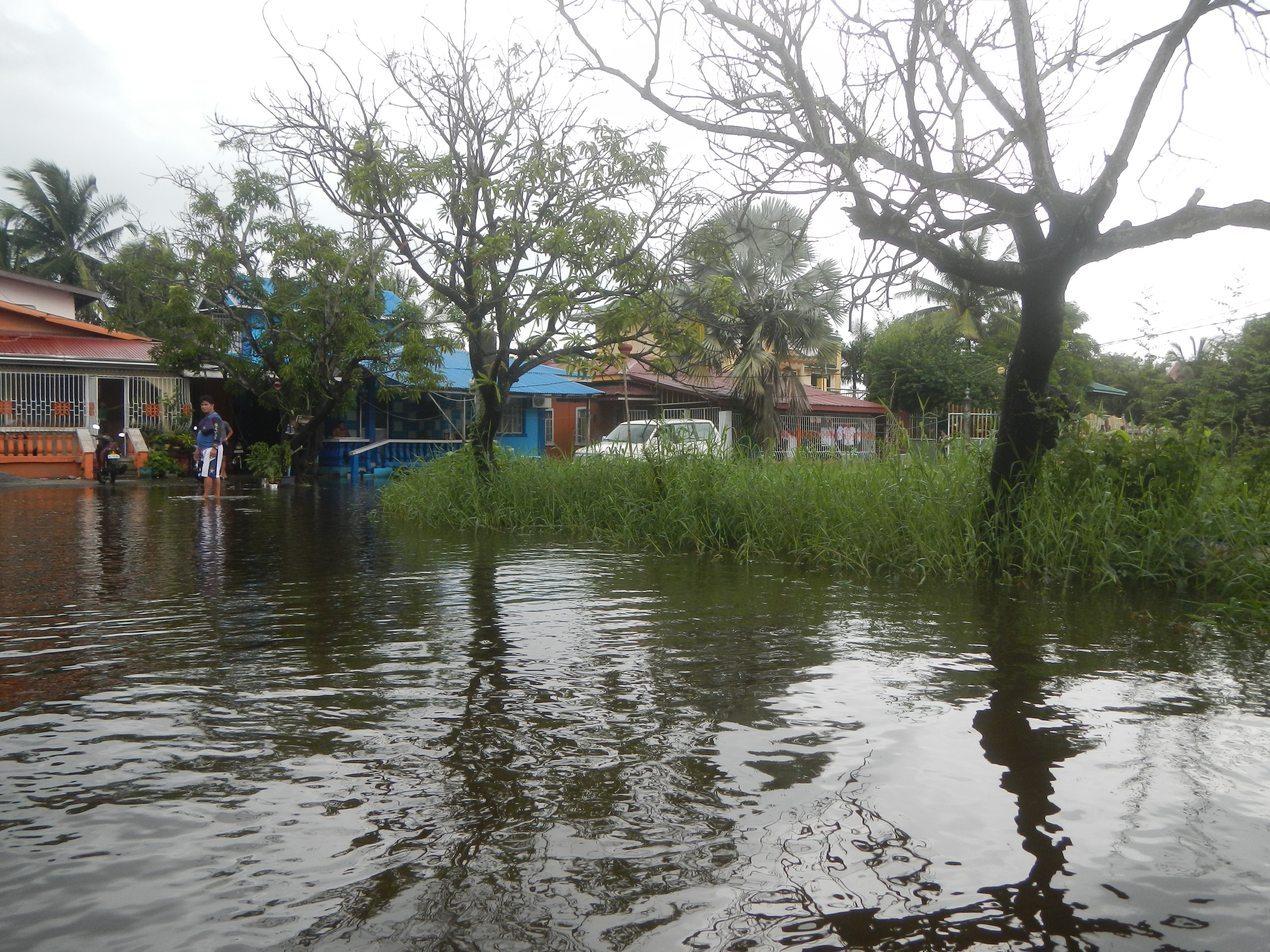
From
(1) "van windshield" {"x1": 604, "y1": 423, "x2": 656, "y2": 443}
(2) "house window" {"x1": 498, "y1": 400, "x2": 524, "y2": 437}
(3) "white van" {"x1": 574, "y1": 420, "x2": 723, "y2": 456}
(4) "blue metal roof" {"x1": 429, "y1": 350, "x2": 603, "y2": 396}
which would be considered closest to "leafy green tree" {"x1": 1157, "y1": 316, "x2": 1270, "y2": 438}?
(3) "white van" {"x1": 574, "y1": 420, "x2": 723, "y2": 456}

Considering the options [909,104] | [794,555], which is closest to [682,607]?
[794,555]

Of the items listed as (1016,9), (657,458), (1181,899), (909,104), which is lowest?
(1181,899)

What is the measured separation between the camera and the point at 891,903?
2297 mm

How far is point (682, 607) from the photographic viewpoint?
6.18 metres

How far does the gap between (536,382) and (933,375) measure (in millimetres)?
12807

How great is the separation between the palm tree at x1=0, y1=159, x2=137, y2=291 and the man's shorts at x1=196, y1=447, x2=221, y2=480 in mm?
24015

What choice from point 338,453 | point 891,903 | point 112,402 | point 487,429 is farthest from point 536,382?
point 891,903

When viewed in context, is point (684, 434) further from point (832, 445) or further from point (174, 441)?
point (174, 441)

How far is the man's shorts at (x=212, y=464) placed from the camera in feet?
56.8

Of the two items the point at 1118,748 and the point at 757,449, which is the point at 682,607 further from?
the point at 757,449

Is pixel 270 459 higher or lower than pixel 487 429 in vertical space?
lower

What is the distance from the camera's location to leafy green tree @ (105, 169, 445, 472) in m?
19.9

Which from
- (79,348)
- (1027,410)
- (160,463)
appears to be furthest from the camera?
(79,348)

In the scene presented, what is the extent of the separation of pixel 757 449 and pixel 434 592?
211 inches
